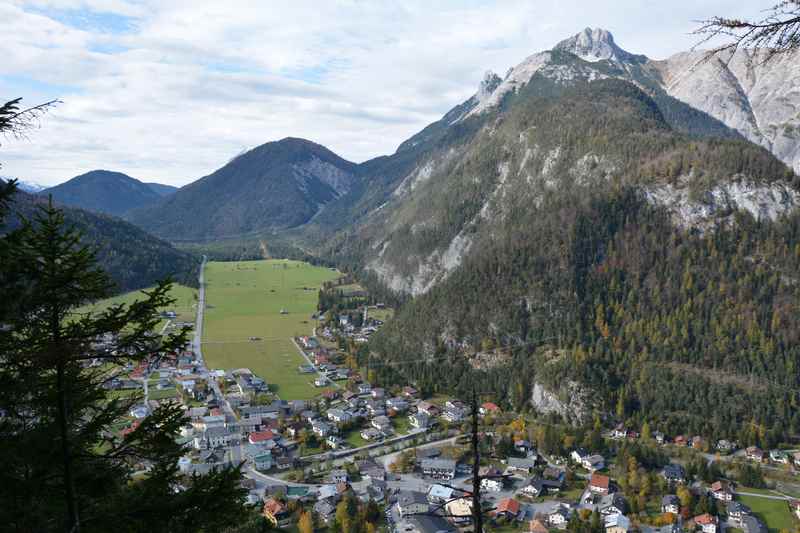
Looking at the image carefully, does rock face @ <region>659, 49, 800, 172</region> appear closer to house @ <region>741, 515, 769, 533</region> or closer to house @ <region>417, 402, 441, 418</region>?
house @ <region>417, 402, 441, 418</region>

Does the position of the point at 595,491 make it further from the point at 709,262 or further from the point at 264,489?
the point at 709,262

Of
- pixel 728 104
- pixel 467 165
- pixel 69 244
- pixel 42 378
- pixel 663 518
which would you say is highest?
pixel 728 104

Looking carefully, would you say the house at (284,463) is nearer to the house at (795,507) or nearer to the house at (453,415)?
the house at (453,415)

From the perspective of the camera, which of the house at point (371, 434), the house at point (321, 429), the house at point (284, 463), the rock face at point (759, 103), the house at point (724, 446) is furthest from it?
the rock face at point (759, 103)

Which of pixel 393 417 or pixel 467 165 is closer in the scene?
pixel 393 417

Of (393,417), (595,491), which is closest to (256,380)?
(393,417)

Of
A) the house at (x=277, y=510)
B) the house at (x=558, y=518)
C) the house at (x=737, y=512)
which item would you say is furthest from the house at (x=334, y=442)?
the house at (x=737, y=512)
